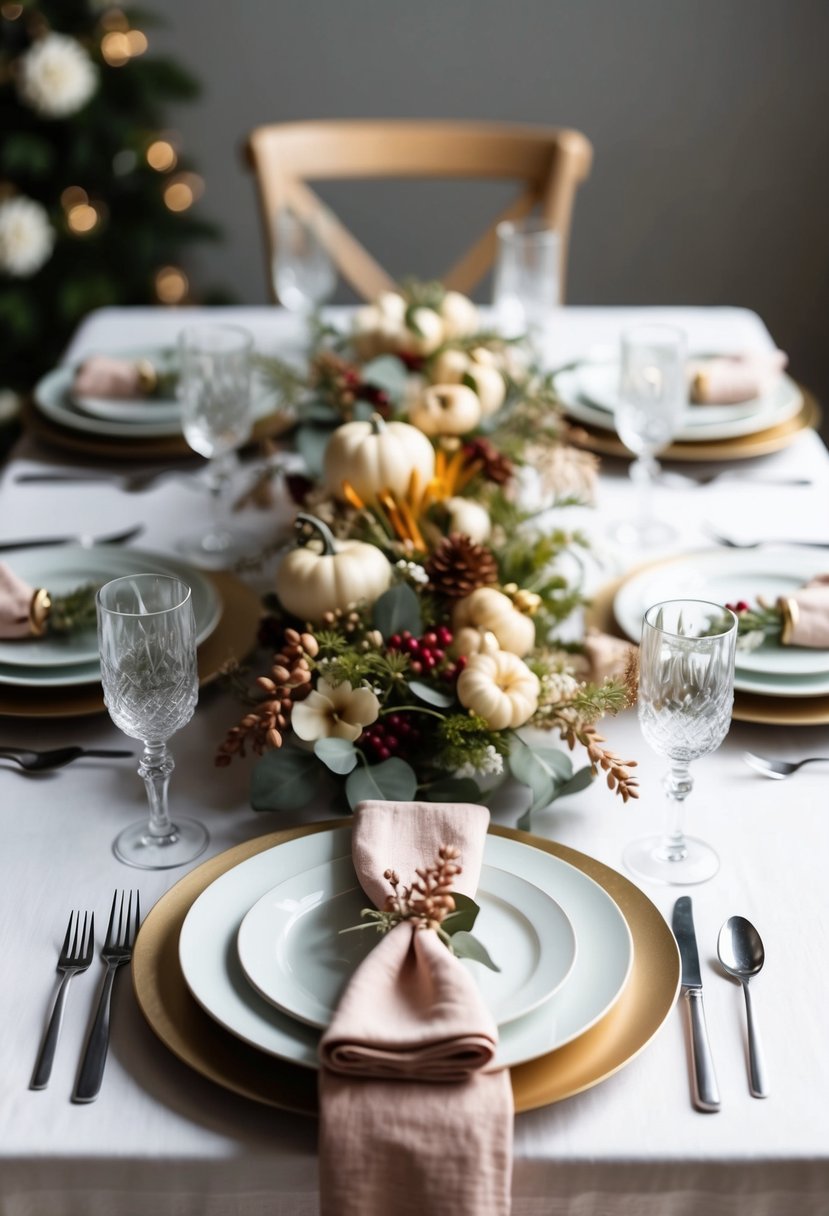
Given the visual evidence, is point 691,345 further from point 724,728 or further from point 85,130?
point 85,130

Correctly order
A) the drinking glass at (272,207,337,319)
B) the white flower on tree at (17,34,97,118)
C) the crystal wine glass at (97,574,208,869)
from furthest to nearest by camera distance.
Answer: the white flower on tree at (17,34,97,118) → the drinking glass at (272,207,337,319) → the crystal wine glass at (97,574,208,869)

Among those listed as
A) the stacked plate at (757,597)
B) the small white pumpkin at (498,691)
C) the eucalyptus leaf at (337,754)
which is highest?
the small white pumpkin at (498,691)

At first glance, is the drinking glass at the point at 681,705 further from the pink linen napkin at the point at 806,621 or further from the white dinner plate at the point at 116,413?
the white dinner plate at the point at 116,413

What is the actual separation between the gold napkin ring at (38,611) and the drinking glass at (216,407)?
256mm

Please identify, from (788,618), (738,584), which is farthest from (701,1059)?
(738,584)

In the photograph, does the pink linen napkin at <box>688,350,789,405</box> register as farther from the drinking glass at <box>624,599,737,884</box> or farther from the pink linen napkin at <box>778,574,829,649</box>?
the drinking glass at <box>624,599,737,884</box>

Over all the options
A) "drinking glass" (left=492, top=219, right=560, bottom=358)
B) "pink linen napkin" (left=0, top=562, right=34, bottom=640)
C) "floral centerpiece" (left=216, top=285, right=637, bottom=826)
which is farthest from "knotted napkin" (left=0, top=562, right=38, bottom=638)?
"drinking glass" (left=492, top=219, right=560, bottom=358)

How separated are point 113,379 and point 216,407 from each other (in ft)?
1.20

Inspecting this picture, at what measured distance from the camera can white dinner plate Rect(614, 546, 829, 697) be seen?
3.62 feet

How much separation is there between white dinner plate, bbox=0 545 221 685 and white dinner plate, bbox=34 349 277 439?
28cm

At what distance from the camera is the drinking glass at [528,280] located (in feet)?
5.63

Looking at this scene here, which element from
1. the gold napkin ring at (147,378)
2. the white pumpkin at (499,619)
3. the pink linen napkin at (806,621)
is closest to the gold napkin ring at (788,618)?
the pink linen napkin at (806,621)

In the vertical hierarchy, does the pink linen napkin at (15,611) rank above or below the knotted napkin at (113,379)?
above

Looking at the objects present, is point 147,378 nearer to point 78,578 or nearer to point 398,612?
point 78,578
